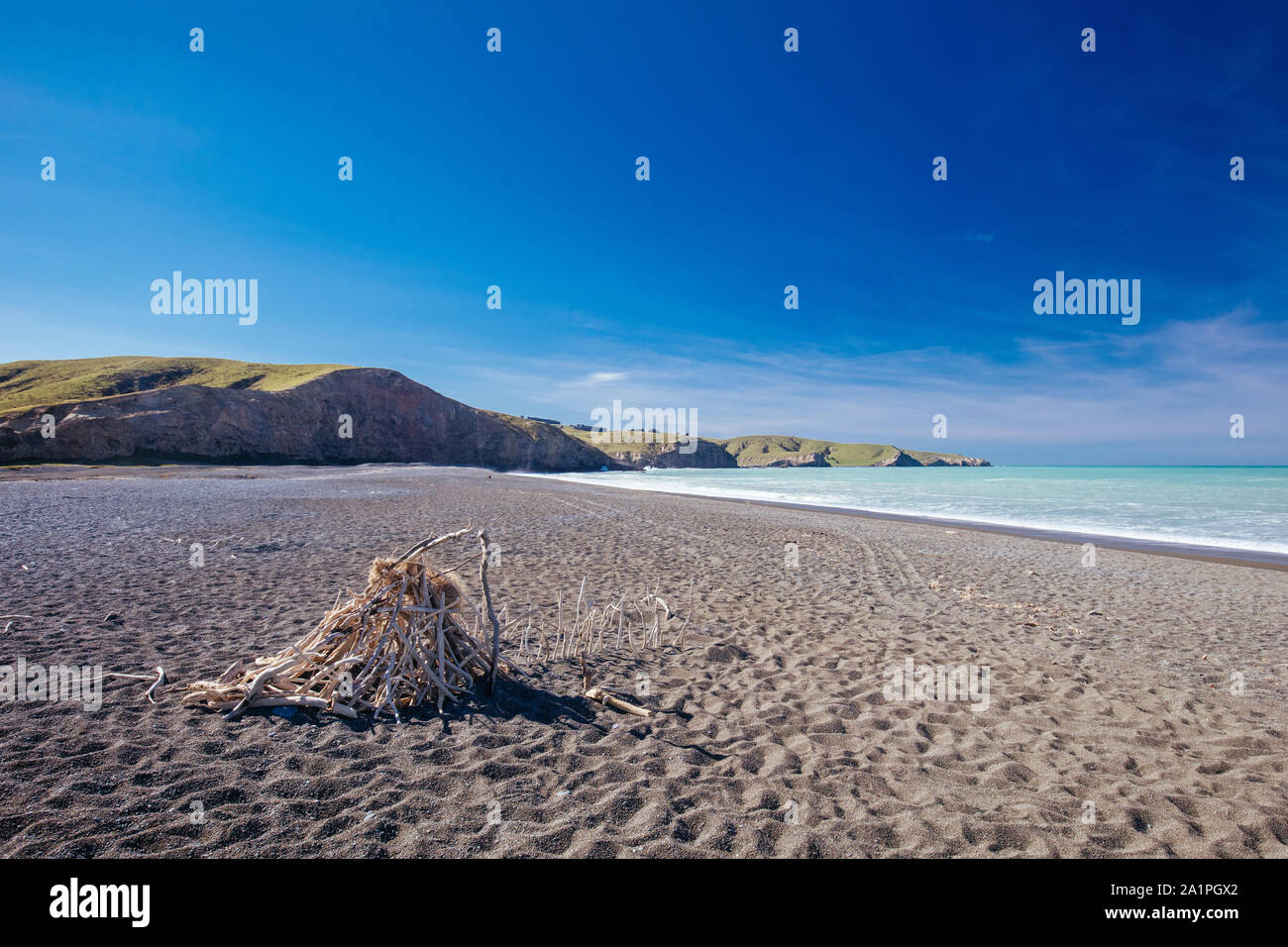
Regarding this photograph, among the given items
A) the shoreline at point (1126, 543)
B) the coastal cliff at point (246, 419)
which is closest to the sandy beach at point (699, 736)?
the shoreline at point (1126, 543)

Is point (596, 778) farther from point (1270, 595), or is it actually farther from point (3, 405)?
point (3, 405)

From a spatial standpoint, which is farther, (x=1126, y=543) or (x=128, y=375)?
(x=128, y=375)

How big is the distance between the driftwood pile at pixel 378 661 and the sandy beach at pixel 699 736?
20cm

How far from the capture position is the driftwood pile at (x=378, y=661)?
4008 mm

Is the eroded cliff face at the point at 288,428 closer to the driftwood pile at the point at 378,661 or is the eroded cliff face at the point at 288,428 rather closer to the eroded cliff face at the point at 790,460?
the driftwood pile at the point at 378,661

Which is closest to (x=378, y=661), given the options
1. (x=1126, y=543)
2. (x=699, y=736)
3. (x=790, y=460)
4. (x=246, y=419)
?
(x=699, y=736)

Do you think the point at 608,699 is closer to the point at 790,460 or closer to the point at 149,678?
the point at 149,678

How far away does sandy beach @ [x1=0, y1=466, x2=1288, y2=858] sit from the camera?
2902mm

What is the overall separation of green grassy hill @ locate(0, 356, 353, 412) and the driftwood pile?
7647 centimetres

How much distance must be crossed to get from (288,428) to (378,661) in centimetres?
7187

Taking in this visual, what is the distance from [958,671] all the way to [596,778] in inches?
170

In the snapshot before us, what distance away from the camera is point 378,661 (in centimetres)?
428
